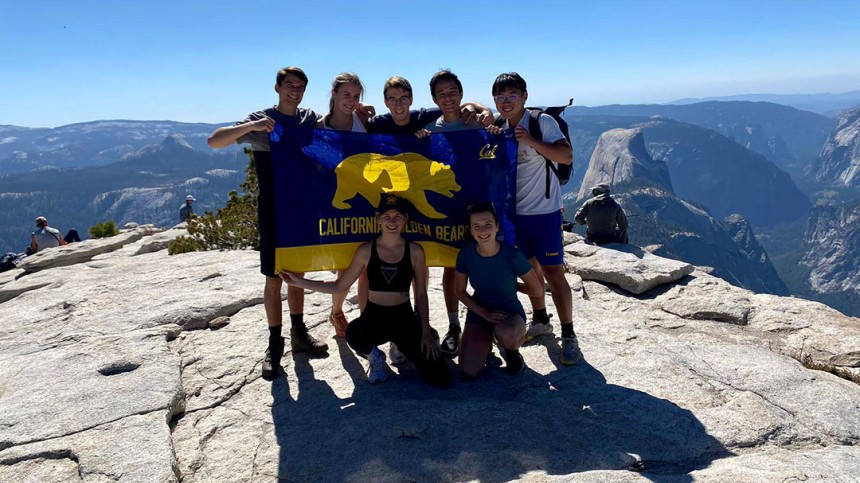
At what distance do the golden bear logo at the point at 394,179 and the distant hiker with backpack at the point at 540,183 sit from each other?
3.36 ft

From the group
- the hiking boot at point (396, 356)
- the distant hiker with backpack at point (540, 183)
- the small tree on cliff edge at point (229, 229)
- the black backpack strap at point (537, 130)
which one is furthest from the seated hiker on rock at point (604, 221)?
the small tree on cliff edge at point (229, 229)

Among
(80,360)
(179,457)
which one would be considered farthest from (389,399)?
(80,360)

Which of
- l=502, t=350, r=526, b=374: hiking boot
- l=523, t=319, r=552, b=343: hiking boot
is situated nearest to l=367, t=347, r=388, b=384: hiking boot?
l=502, t=350, r=526, b=374: hiking boot

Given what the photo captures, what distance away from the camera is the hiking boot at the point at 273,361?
688cm

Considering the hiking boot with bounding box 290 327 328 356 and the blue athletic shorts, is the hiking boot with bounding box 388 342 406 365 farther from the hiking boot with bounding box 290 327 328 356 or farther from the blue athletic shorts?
the blue athletic shorts

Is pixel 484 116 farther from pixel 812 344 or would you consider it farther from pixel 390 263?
pixel 812 344

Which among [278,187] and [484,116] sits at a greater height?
[484,116]

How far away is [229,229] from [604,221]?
12.8 metres

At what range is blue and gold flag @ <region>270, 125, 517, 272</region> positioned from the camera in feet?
22.7

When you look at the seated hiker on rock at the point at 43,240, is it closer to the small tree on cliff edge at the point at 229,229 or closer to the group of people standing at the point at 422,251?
the small tree on cliff edge at the point at 229,229

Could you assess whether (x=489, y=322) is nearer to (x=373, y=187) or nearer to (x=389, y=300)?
(x=389, y=300)

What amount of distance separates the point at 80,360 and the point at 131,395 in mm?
1681

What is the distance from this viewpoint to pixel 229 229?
1861cm

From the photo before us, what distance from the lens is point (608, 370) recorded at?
687 cm
